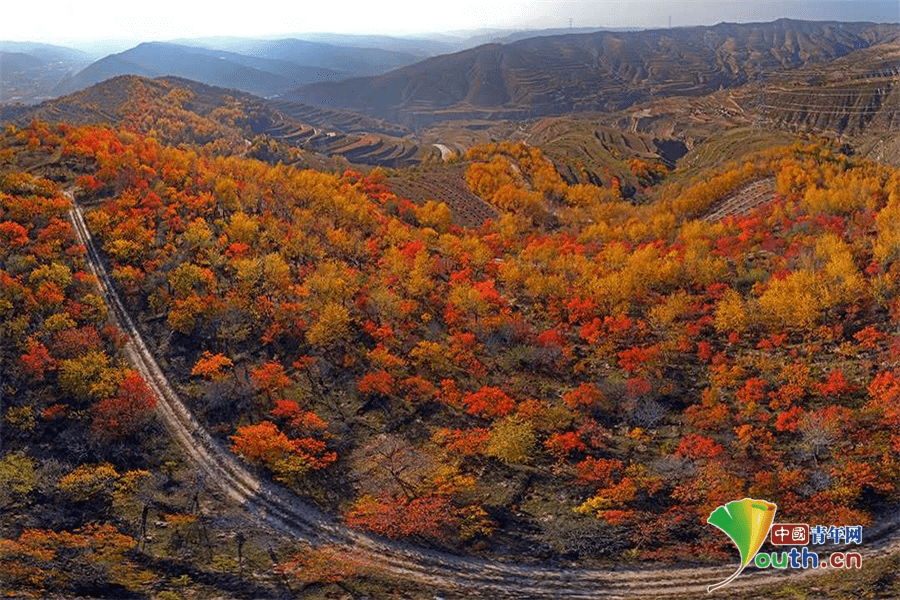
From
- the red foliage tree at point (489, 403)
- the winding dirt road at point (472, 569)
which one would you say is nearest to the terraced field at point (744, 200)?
the red foliage tree at point (489, 403)

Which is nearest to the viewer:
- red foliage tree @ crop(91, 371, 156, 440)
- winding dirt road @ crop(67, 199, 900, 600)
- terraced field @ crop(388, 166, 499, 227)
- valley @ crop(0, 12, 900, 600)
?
winding dirt road @ crop(67, 199, 900, 600)

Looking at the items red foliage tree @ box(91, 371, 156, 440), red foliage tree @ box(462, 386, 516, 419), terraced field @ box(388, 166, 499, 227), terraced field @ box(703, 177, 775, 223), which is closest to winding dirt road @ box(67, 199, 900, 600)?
red foliage tree @ box(91, 371, 156, 440)

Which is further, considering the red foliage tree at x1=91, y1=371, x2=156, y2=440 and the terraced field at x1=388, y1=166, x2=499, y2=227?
the terraced field at x1=388, y1=166, x2=499, y2=227

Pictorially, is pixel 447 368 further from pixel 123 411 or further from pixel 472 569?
pixel 123 411

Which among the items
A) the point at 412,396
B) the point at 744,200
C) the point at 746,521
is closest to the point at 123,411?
the point at 412,396

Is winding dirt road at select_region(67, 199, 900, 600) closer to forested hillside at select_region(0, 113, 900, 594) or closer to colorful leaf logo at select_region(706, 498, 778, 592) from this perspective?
forested hillside at select_region(0, 113, 900, 594)
